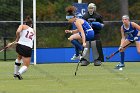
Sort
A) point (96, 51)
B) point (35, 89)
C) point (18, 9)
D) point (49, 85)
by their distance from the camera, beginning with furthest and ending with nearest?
point (18, 9) < point (96, 51) < point (49, 85) < point (35, 89)

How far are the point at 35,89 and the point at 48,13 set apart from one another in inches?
1201

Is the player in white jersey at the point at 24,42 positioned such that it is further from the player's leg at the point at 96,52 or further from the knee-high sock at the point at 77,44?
the player's leg at the point at 96,52

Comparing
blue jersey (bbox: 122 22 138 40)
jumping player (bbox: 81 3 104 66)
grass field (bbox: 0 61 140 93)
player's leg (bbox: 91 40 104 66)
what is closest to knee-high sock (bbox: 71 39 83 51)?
jumping player (bbox: 81 3 104 66)

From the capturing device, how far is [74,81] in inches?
660

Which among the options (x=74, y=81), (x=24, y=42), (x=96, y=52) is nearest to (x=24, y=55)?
(x=24, y=42)

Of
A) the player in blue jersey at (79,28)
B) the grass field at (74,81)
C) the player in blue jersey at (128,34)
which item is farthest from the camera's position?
the player in blue jersey at (128,34)

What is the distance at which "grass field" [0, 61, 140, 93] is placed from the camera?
14578mm

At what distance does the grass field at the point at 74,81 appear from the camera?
1458 cm

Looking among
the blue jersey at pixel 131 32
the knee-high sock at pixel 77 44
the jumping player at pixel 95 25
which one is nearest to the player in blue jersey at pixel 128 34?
the blue jersey at pixel 131 32

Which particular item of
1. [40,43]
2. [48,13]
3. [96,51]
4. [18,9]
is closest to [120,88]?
[96,51]

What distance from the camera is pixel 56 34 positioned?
28.9m

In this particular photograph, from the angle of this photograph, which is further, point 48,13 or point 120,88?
point 48,13

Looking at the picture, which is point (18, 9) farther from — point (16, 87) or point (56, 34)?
point (16, 87)

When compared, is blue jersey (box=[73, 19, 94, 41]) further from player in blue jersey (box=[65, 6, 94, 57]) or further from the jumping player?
the jumping player
